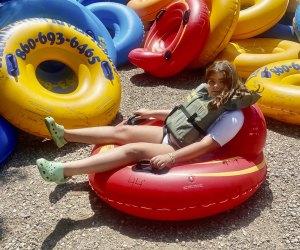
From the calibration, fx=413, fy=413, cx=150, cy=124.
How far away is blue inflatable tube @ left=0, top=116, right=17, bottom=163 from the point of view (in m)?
3.29

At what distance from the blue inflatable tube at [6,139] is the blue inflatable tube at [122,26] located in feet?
7.81

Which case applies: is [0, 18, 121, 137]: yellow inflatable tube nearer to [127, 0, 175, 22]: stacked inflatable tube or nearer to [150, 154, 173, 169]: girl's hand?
[150, 154, 173, 169]: girl's hand

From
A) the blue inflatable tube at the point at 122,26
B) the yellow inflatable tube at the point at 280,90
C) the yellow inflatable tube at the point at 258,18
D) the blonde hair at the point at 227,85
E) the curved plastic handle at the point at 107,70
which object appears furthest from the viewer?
the blue inflatable tube at the point at 122,26

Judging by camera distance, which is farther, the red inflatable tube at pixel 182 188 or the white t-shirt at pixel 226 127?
the white t-shirt at pixel 226 127

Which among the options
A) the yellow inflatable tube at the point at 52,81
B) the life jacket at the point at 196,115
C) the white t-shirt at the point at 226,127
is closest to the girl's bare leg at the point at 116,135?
the life jacket at the point at 196,115

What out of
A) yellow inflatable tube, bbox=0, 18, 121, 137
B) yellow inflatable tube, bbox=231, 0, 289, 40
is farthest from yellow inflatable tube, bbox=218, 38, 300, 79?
yellow inflatable tube, bbox=0, 18, 121, 137

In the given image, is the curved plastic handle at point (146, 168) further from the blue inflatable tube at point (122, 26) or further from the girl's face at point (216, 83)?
the blue inflatable tube at point (122, 26)

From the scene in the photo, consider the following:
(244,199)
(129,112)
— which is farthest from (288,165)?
(129,112)

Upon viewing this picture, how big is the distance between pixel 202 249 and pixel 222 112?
860 millimetres

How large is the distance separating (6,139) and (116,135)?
99 cm

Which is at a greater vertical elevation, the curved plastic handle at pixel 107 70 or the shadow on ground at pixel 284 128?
the curved plastic handle at pixel 107 70

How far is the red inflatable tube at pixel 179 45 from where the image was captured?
480 centimetres

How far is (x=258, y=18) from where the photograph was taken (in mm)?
5266

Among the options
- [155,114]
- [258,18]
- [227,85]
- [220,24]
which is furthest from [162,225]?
[258,18]
